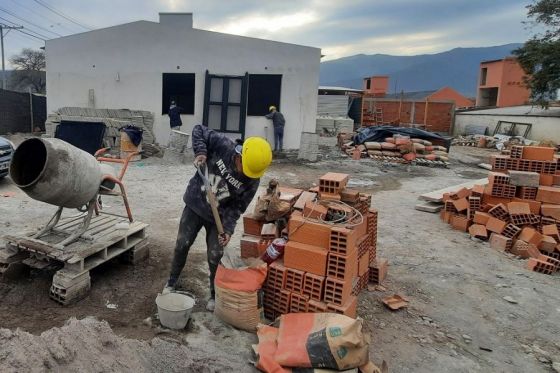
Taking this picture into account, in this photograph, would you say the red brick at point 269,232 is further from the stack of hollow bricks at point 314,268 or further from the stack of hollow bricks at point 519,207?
the stack of hollow bricks at point 519,207

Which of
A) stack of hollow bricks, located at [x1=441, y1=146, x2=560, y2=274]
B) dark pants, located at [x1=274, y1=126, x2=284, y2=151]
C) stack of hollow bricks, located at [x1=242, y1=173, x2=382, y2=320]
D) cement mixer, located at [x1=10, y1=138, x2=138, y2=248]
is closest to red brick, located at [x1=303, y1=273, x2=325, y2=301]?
stack of hollow bricks, located at [x1=242, y1=173, x2=382, y2=320]

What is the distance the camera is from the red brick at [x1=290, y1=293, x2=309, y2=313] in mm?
3695

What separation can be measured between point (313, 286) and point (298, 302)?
0.65 ft

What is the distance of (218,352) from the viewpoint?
3244mm

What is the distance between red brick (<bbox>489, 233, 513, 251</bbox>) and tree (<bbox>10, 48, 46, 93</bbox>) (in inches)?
1494

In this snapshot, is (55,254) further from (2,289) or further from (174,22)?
(174,22)

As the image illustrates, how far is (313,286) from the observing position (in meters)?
3.69

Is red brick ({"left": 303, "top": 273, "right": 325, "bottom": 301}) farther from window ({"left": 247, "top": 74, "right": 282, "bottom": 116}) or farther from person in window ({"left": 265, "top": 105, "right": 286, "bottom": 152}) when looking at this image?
window ({"left": 247, "top": 74, "right": 282, "bottom": 116})

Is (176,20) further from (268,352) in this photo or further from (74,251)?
(268,352)

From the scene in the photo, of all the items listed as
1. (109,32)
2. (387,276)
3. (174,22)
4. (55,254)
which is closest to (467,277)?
(387,276)

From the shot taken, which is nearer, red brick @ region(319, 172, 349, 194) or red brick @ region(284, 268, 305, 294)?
red brick @ region(284, 268, 305, 294)

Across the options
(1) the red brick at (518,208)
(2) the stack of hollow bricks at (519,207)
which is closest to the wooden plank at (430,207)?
(2) the stack of hollow bricks at (519,207)

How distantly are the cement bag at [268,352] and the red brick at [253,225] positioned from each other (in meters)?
1.36

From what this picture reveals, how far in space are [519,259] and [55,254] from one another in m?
5.97
